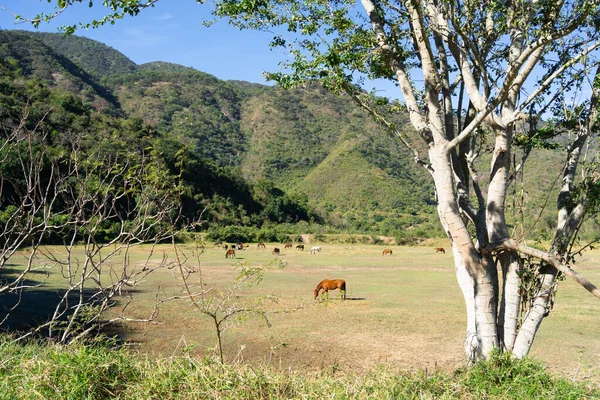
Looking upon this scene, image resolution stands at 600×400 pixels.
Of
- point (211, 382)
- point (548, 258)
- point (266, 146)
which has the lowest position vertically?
point (211, 382)

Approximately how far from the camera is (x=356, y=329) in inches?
487

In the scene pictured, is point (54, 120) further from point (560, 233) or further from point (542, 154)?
point (542, 154)

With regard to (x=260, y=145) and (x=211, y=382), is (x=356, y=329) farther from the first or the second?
(x=260, y=145)

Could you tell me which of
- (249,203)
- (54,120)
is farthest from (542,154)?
(54,120)

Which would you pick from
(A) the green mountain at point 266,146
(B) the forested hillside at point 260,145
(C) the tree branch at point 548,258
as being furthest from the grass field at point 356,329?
(A) the green mountain at point 266,146

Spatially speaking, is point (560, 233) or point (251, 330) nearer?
point (560, 233)

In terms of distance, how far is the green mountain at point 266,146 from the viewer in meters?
71.2

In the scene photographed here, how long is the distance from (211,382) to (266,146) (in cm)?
11456

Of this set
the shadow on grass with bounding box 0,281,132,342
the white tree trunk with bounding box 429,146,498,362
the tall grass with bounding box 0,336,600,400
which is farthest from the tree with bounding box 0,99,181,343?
the shadow on grass with bounding box 0,281,132,342

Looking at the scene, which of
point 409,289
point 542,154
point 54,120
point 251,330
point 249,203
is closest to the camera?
point 251,330

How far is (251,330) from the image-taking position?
11742mm

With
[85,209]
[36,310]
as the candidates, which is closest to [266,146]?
[36,310]

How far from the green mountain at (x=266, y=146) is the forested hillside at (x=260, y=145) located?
9.0 inches

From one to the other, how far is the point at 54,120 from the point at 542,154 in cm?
5898
